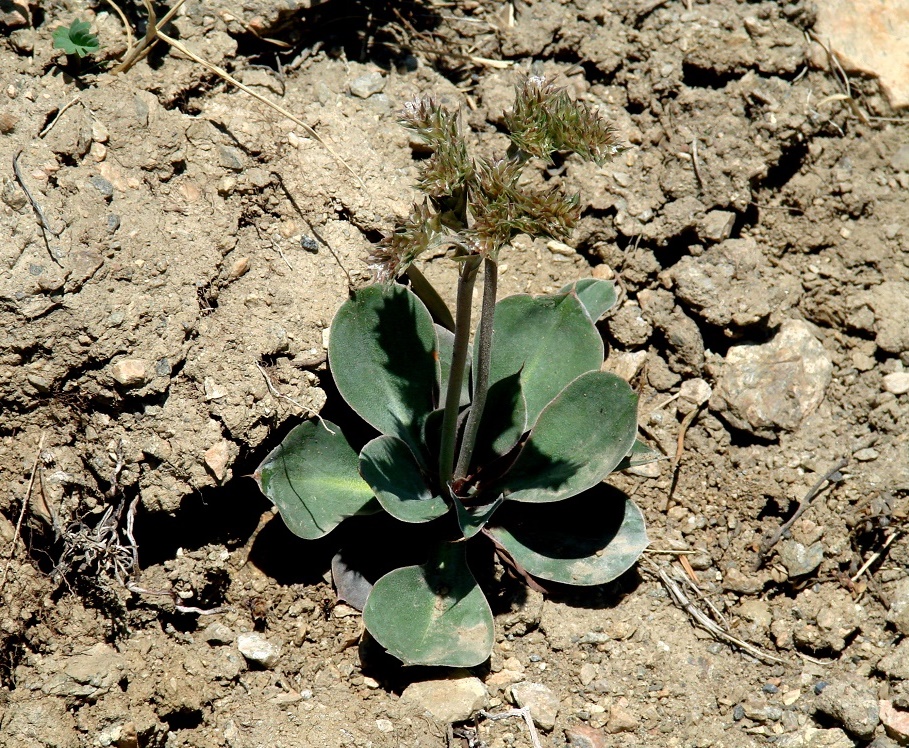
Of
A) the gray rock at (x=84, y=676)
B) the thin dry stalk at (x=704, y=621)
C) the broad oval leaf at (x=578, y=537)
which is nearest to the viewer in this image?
the gray rock at (x=84, y=676)

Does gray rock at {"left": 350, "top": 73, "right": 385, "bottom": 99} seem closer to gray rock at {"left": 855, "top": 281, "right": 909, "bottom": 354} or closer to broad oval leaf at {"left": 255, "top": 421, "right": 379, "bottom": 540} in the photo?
broad oval leaf at {"left": 255, "top": 421, "right": 379, "bottom": 540}

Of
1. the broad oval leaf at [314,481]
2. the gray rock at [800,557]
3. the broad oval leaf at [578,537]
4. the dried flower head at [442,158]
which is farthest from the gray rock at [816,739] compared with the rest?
the dried flower head at [442,158]

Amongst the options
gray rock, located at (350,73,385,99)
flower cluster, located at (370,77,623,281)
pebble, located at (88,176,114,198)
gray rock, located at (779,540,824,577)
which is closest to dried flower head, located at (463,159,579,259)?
flower cluster, located at (370,77,623,281)

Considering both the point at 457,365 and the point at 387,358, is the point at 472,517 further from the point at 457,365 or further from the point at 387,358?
the point at 387,358

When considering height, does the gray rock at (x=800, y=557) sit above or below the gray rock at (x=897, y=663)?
above

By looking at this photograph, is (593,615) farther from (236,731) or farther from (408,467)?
(236,731)

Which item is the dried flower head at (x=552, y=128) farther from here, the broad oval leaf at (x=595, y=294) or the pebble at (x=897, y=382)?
the pebble at (x=897, y=382)
